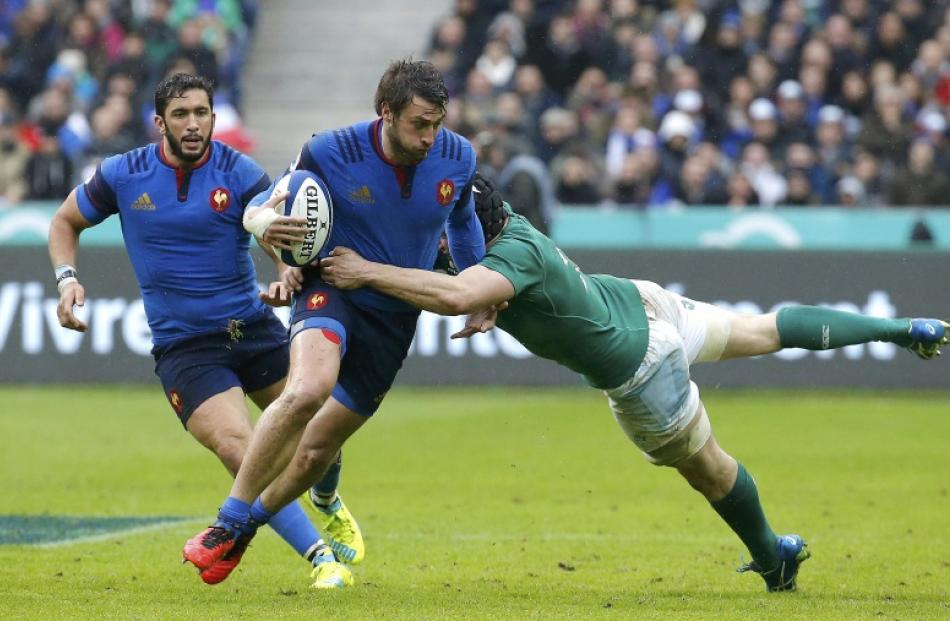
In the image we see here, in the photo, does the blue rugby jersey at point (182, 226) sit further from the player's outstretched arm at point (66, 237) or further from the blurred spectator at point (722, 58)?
the blurred spectator at point (722, 58)

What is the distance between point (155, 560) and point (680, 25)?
49.0 feet

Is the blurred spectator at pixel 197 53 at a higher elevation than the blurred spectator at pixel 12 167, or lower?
higher

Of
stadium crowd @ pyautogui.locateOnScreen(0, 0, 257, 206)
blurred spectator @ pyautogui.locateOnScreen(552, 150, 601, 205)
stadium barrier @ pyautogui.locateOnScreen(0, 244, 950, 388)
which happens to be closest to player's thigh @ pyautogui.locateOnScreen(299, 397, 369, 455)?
stadium barrier @ pyautogui.locateOnScreen(0, 244, 950, 388)

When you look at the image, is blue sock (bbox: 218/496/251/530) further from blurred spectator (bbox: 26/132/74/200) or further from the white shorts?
blurred spectator (bbox: 26/132/74/200)

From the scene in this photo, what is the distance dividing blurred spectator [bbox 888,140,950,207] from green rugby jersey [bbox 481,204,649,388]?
1244 cm

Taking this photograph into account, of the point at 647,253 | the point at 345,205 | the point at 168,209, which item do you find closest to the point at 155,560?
the point at 168,209

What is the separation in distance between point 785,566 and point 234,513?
272cm

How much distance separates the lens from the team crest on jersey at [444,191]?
7.83 meters

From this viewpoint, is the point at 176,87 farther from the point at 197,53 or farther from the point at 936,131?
the point at 936,131

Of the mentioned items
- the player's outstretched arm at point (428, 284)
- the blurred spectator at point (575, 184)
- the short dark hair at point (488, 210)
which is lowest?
the blurred spectator at point (575, 184)

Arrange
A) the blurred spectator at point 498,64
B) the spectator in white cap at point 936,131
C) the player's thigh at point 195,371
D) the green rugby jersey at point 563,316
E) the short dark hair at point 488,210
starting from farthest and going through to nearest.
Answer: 1. the blurred spectator at point 498,64
2. the spectator in white cap at point 936,131
3. the player's thigh at point 195,371
4. the short dark hair at point 488,210
5. the green rugby jersey at point 563,316

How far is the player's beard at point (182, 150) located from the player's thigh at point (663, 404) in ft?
7.84

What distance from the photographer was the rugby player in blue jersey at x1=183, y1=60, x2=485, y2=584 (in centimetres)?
750

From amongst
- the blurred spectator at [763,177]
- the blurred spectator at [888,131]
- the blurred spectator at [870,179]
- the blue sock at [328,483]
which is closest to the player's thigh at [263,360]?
the blue sock at [328,483]
